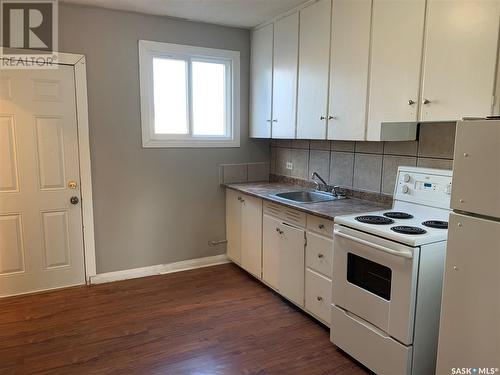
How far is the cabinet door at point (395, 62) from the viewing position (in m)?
2.14

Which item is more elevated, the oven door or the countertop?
the countertop

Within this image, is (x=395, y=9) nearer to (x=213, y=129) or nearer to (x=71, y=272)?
(x=213, y=129)

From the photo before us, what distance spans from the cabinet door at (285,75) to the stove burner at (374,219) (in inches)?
48.1

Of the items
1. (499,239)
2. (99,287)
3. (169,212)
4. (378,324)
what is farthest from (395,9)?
(99,287)

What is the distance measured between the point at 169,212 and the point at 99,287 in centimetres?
95

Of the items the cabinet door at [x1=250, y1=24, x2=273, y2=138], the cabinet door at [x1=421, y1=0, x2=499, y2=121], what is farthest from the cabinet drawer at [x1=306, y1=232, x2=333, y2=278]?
the cabinet door at [x1=250, y1=24, x2=273, y2=138]

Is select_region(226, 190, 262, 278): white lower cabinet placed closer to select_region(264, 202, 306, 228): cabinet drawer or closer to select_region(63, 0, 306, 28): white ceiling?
select_region(264, 202, 306, 228): cabinet drawer

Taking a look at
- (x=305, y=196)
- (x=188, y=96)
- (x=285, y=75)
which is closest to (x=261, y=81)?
(x=285, y=75)

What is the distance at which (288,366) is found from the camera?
7.55 feet

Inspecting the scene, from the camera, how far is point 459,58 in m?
1.92

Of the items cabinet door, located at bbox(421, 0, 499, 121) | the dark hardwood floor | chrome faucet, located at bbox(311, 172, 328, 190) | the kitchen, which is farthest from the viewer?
chrome faucet, located at bbox(311, 172, 328, 190)

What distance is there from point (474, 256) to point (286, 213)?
5.02 ft

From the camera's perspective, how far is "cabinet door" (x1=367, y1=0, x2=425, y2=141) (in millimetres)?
2139

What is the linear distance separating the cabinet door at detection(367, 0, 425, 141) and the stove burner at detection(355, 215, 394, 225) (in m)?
0.55
